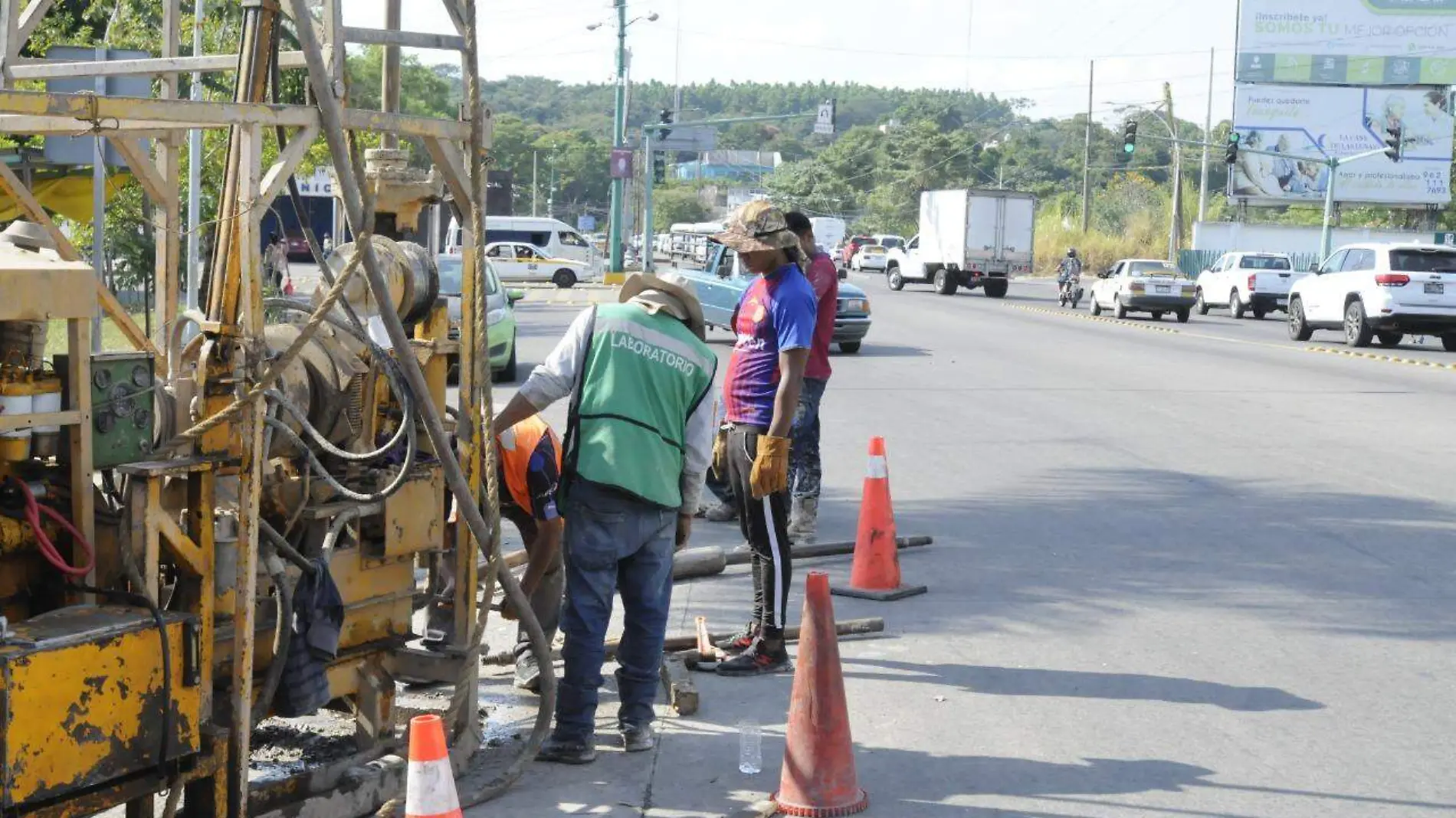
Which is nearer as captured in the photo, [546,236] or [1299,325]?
[1299,325]

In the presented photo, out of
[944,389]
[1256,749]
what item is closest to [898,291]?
[944,389]

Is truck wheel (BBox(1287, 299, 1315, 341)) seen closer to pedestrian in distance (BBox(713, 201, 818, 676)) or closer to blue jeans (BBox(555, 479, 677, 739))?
pedestrian in distance (BBox(713, 201, 818, 676))

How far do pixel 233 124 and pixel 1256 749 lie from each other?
4029 mm

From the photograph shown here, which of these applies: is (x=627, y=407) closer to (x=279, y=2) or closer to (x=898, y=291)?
(x=279, y=2)

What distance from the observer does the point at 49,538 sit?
13.6 feet

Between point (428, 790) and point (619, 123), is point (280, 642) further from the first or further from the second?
point (619, 123)

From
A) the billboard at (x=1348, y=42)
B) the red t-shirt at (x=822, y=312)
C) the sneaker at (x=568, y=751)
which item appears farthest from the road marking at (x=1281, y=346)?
the billboard at (x=1348, y=42)

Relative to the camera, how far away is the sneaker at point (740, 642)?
6569 millimetres

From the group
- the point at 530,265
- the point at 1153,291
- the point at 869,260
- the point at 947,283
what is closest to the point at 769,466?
the point at 1153,291

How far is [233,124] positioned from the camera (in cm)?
406

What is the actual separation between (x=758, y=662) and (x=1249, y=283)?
33.1 m

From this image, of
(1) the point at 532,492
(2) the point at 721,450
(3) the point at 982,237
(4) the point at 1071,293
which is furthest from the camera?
(3) the point at 982,237

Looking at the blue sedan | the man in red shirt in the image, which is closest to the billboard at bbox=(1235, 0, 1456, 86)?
the blue sedan

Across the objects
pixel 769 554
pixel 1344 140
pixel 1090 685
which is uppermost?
pixel 1344 140
